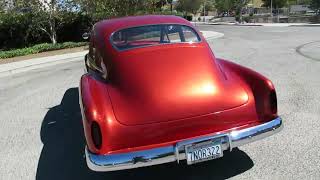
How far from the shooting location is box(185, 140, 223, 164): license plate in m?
4.00

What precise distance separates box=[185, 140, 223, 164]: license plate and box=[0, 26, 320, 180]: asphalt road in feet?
1.56

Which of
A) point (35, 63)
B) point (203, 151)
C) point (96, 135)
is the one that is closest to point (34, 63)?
point (35, 63)

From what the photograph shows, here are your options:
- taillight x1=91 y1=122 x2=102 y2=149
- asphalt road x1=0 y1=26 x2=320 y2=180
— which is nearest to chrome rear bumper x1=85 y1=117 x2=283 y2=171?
taillight x1=91 y1=122 x2=102 y2=149

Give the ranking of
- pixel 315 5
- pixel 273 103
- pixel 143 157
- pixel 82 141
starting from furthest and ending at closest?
pixel 315 5 → pixel 82 141 → pixel 273 103 → pixel 143 157

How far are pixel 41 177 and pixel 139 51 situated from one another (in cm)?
182

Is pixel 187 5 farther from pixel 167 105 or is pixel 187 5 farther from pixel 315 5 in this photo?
pixel 167 105

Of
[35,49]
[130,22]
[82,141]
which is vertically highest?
[130,22]

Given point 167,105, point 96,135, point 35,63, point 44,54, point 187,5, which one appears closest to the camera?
point 96,135

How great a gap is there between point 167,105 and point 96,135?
77 cm

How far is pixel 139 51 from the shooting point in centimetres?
500

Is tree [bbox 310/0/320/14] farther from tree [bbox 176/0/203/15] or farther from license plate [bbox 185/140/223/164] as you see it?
license plate [bbox 185/140/223/164]

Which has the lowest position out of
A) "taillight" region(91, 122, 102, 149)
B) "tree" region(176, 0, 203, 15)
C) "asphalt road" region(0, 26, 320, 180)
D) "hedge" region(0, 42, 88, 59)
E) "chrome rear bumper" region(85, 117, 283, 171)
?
"asphalt road" region(0, 26, 320, 180)

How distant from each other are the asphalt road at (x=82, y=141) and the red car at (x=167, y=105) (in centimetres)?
51

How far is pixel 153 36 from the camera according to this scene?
5695mm
